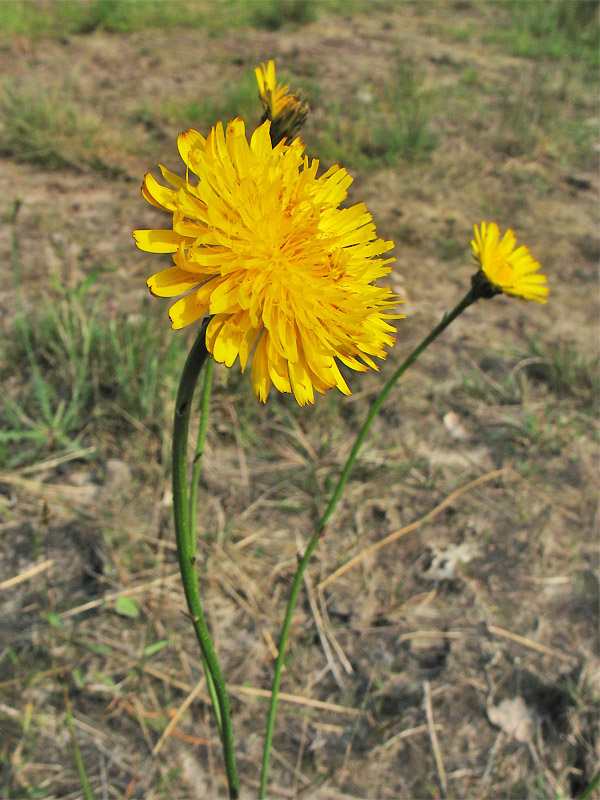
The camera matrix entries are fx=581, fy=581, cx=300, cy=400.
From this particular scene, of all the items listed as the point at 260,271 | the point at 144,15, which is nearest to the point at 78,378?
the point at 260,271

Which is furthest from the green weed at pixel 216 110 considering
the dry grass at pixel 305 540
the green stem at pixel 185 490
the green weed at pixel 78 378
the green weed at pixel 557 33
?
the green stem at pixel 185 490

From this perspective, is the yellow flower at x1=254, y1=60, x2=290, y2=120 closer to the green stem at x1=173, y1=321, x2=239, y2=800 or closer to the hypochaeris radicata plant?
the hypochaeris radicata plant

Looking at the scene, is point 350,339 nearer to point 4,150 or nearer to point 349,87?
point 4,150

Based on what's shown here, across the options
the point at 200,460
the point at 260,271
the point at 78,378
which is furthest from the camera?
the point at 78,378

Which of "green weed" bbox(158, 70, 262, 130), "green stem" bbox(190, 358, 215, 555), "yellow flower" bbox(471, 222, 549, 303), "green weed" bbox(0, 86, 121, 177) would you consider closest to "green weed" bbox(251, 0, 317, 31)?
"green weed" bbox(158, 70, 262, 130)

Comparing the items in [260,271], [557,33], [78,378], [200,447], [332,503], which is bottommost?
[78,378]

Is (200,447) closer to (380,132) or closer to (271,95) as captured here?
(271,95)
